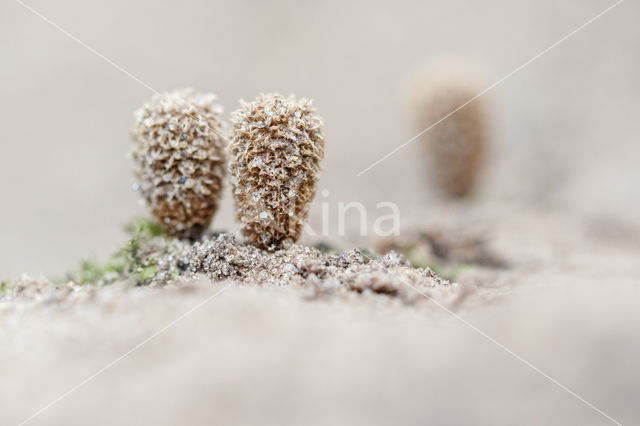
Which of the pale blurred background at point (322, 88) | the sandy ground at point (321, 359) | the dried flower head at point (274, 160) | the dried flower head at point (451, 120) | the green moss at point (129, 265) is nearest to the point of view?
the sandy ground at point (321, 359)

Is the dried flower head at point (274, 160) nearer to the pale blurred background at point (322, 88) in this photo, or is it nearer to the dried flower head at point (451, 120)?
the dried flower head at point (451, 120)

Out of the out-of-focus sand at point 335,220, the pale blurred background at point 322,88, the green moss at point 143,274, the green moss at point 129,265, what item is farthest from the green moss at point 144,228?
the pale blurred background at point 322,88

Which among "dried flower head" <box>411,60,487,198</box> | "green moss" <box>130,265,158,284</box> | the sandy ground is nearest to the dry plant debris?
"green moss" <box>130,265,158,284</box>

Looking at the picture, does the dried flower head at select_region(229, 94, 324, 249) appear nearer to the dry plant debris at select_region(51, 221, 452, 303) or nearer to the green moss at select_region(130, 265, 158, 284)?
the dry plant debris at select_region(51, 221, 452, 303)

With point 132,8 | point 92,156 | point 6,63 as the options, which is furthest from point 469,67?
point 6,63

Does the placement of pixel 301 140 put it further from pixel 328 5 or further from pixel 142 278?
pixel 328 5

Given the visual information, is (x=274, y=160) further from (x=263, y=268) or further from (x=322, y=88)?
(x=322, y=88)
